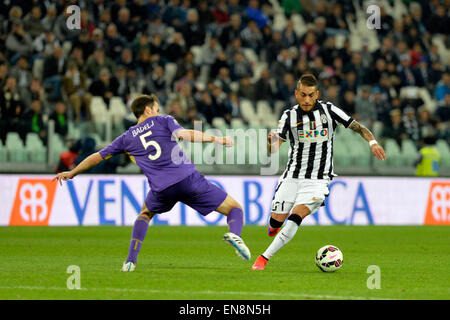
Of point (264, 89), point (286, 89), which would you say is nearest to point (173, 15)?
point (264, 89)

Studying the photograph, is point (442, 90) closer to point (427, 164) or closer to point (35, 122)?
point (427, 164)

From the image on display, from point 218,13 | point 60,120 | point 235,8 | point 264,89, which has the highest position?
point 235,8

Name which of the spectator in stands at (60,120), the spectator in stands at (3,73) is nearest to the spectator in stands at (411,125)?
the spectator in stands at (60,120)

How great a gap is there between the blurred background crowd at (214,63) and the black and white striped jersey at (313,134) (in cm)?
851

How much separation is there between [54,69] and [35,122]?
2182mm

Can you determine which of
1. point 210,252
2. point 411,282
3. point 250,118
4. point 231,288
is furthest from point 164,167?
point 250,118

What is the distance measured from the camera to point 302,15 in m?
25.4

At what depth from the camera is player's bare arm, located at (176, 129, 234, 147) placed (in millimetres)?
8477

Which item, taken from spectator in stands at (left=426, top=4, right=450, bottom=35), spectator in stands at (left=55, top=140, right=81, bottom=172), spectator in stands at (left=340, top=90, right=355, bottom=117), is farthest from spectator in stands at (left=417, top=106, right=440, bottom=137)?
spectator in stands at (left=55, top=140, right=81, bottom=172)

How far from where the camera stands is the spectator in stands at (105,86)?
1940cm

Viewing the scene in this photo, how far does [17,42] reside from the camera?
2005 cm

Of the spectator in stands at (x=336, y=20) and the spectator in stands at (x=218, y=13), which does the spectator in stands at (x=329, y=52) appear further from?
the spectator in stands at (x=218, y=13)

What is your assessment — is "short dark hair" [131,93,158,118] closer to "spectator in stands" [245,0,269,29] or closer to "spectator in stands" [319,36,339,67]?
"spectator in stands" [319,36,339,67]

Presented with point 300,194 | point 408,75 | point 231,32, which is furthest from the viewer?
point 408,75
